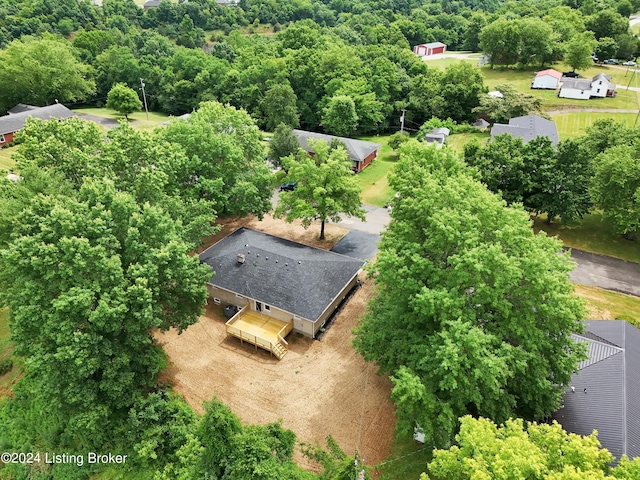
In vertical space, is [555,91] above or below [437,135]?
above

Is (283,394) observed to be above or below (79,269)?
below

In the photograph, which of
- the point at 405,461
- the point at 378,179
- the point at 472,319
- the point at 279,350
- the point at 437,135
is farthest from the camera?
the point at 437,135

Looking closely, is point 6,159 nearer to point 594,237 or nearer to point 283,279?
point 283,279

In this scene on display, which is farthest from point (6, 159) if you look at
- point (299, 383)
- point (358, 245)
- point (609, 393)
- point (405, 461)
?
point (609, 393)

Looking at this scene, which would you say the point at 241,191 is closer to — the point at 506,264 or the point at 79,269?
the point at 79,269

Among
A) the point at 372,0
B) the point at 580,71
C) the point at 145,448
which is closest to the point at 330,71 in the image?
the point at 580,71

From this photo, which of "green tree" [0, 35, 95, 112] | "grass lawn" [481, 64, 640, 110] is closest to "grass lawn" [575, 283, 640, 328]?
"grass lawn" [481, 64, 640, 110]
